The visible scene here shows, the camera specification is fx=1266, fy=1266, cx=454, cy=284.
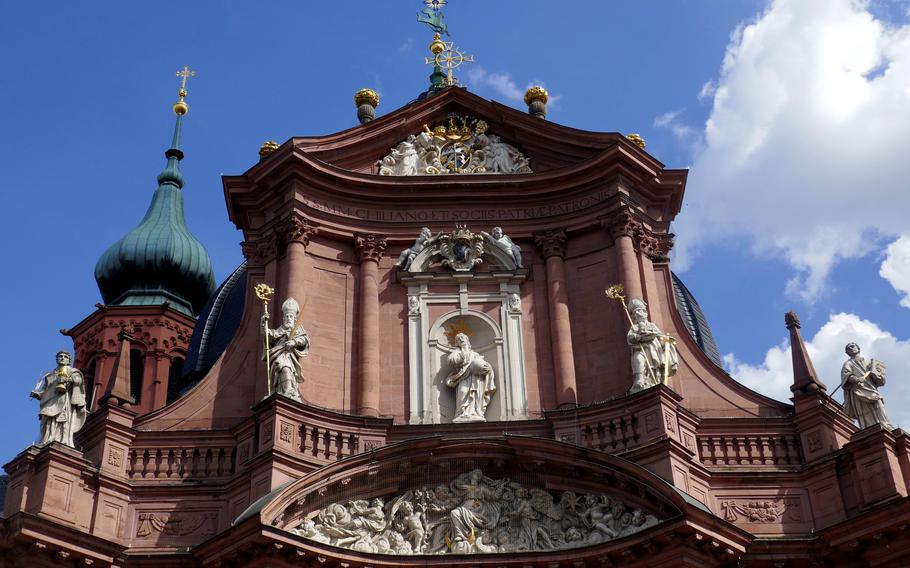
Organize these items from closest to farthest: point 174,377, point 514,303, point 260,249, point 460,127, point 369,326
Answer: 1. point 369,326
2. point 514,303
3. point 260,249
4. point 460,127
5. point 174,377

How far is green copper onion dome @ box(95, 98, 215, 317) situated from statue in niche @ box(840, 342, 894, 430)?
20.4 meters

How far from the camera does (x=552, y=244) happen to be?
21.5 m

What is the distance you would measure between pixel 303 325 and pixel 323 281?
1.07m

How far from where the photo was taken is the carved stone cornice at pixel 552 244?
21.4 m

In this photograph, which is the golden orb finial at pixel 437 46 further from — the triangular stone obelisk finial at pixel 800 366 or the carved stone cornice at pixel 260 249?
the triangular stone obelisk finial at pixel 800 366

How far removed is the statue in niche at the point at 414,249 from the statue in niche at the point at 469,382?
76.7 inches

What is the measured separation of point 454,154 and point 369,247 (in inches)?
106

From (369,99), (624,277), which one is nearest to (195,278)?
(369,99)

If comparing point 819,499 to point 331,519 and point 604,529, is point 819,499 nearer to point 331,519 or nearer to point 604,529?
point 604,529

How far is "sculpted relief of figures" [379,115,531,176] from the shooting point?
888 inches

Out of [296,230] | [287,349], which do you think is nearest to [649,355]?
[287,349]

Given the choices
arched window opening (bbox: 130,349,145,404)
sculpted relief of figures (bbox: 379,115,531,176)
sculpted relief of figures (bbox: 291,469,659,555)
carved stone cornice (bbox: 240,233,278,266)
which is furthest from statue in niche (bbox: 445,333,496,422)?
arched window opening (bbox: 130,349,145,404)

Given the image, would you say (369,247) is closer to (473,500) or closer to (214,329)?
(473,500)

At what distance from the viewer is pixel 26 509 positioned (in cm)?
1725
